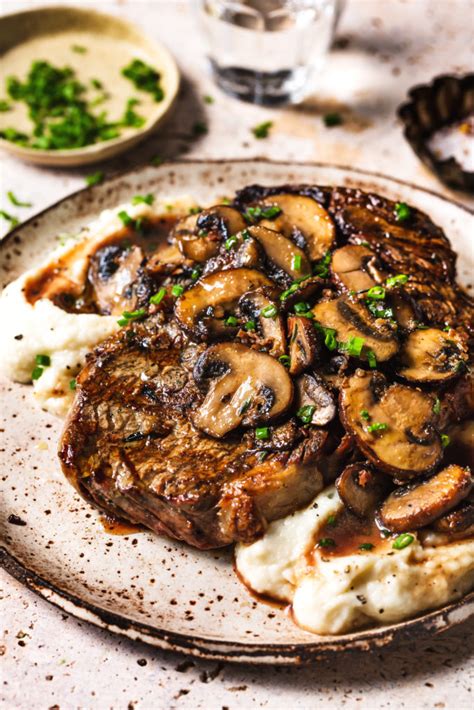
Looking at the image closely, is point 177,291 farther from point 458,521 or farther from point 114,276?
point 458,521

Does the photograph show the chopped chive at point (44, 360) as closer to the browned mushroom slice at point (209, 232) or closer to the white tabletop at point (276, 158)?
the browned mushroom slice at point (209, 232)

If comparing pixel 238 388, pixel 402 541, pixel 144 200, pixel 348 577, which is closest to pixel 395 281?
pixel 238 388

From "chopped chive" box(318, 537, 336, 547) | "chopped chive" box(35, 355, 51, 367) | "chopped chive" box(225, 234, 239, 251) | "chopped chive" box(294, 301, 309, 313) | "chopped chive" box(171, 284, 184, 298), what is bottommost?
"chopped chive" box(35, 355, 51, 367)

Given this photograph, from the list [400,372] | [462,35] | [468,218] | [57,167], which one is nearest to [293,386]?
[400,372]

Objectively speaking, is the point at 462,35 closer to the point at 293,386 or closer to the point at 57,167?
the point at 57,167

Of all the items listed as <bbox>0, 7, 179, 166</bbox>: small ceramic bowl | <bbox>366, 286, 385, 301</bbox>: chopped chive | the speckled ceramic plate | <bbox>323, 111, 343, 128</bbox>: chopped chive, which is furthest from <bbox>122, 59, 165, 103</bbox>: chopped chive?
<bbox>366, 286, 385, 301</bbox>: chopped chive

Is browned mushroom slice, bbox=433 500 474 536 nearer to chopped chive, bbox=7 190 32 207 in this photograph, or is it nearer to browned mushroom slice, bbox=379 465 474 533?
browned mushroom slice, bbox=379 465 474 533
